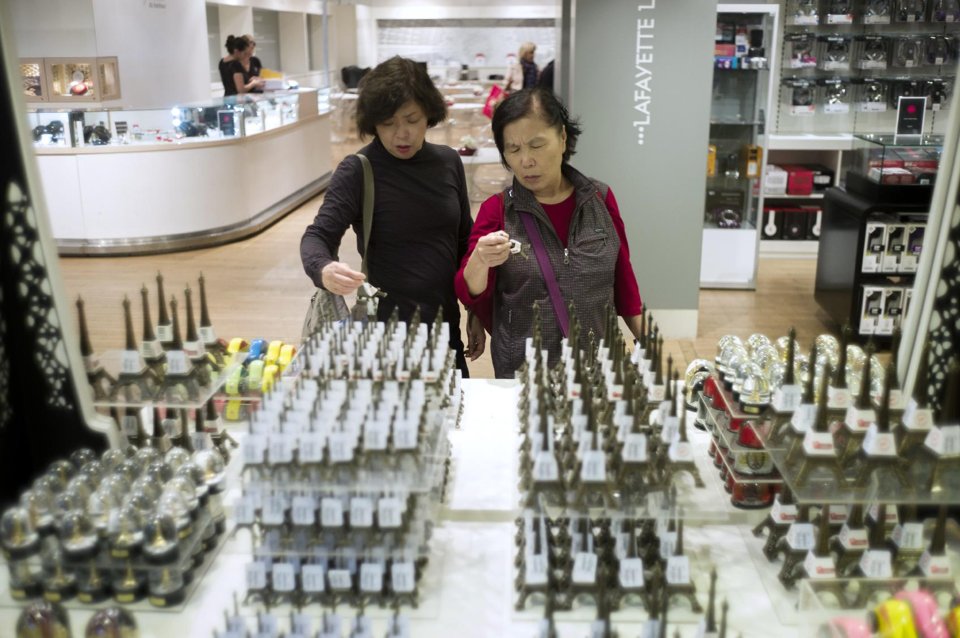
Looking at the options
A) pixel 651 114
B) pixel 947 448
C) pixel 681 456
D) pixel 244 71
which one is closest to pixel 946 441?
pixel 947 448

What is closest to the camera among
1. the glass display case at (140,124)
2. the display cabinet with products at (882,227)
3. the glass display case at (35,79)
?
the display cabinet with products at (882,227)

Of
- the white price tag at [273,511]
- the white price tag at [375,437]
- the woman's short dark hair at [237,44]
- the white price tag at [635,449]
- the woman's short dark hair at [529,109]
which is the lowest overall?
the white price tag at [273,511]

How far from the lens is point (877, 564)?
5.39 ft

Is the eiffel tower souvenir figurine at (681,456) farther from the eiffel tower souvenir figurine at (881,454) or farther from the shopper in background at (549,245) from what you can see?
the shopper in background at (549,245)

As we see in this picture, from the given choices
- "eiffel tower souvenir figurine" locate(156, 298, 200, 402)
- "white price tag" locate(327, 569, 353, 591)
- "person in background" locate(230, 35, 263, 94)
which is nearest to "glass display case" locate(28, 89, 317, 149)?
"person in background" locate(230, 35, 263, 94)

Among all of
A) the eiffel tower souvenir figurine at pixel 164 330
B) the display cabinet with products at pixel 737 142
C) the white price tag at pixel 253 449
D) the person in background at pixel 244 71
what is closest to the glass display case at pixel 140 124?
the person in background at pixel 244 71

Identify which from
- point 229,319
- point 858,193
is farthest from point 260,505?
point 858,193

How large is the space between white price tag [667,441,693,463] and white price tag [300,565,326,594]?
68cm

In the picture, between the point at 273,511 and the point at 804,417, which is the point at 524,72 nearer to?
the point at 804,417

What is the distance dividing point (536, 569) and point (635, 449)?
0.28 meters

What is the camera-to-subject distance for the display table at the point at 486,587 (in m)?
1.62

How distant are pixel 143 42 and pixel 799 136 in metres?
7.24

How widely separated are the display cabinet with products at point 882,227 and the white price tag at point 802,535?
13.3 ft

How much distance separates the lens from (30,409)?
192cm
